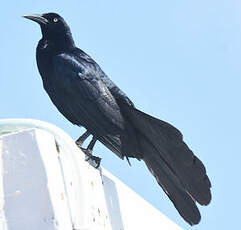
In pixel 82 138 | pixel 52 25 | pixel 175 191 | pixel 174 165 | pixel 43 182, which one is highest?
pixel 52 25

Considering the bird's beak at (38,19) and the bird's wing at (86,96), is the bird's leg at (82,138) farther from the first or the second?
the bird's beak at (38,19)

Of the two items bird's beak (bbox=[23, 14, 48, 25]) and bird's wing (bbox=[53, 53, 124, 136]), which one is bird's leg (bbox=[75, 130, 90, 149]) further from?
bird's beak (bbox=[23, 14, 48, 25])

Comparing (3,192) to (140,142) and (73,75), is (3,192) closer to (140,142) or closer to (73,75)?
(140,142)

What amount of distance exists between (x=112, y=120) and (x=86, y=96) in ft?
1.33

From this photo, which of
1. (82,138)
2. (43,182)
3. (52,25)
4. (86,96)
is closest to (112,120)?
(86,96)

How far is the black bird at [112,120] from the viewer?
4582mm

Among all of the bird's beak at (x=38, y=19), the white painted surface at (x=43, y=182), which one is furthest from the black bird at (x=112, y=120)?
the white painted surface at (x=43, y=182)

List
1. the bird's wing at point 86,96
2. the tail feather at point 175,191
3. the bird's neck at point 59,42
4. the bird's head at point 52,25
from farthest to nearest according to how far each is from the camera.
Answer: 1. the bird's head at point 52,25
2. the bird's neck at point 59,42
3. the bird's wing at point 86,96
4. the tail feather at point 175,191

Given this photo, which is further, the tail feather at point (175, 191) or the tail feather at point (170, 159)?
the tail feather at point (175, 191)

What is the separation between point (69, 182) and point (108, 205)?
681 mm

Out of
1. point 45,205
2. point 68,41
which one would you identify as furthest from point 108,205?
point 68,41

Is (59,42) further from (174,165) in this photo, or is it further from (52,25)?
(174,165)

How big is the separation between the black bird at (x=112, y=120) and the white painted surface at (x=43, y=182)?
130 cm

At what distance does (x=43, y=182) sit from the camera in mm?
2637
